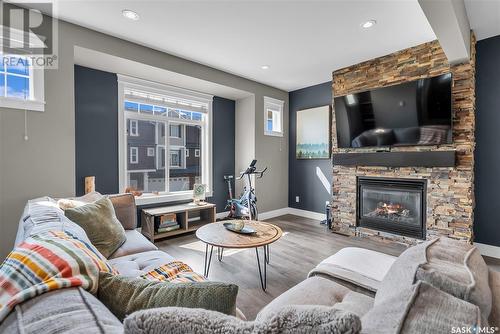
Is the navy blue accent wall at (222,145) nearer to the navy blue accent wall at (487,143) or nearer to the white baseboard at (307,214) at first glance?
the white baseboard at (307,214)

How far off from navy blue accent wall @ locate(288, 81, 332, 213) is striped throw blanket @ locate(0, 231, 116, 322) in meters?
4.34

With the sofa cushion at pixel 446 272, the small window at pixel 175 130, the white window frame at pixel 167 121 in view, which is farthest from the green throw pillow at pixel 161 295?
the small window at pixel 175 130

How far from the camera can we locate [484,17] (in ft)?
8.49

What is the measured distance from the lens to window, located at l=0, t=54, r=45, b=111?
239cm

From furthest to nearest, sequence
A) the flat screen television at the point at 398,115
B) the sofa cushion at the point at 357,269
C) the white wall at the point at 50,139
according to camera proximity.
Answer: the flat screen television at the point at 398,115 < the white wall at the point at 50,139 < the sofa cushion at the point at 357,269

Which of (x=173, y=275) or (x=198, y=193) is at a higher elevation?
(x=198, y=193)

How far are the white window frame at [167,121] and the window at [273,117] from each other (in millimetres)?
1149

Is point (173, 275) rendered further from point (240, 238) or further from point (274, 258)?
point (274, 258)

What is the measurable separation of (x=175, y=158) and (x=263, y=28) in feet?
8.56

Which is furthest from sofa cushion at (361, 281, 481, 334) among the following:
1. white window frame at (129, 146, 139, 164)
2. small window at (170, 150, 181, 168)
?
small window at (170, 150, 181, 168)

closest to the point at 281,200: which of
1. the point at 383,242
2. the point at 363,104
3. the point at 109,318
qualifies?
the point at 383,242

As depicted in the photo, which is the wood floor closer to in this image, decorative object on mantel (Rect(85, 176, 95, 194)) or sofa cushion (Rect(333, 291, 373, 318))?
sofa cushion (Rect(333, 291, 373, 318))

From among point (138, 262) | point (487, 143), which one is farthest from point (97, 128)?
point (487, 143)

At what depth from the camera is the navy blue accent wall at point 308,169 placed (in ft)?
15.3
